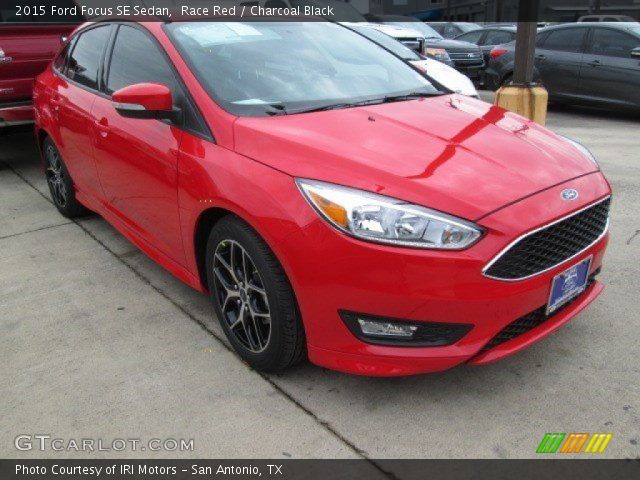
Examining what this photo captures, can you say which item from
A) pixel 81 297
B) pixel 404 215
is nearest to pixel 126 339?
pixel 81 297

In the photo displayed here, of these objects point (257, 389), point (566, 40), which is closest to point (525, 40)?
point (566, 40)

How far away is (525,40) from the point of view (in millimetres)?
A: 6258

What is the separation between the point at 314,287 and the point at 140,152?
144 centimetres

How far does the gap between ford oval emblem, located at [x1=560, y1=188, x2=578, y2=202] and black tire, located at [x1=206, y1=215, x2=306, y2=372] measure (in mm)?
1176

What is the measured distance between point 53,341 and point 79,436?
0.84 m

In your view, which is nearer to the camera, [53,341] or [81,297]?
[53,341]

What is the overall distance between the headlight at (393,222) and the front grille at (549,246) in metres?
0.15

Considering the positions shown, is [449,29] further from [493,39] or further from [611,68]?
[611,68]

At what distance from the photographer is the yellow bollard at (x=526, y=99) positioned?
20.6 feet

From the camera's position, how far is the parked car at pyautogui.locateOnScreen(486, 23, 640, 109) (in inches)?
343

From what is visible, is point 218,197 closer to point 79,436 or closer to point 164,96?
point 164,96

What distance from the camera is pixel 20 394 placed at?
2643 mm

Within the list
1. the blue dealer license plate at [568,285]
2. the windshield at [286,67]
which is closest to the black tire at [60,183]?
the windshield at [286,67]

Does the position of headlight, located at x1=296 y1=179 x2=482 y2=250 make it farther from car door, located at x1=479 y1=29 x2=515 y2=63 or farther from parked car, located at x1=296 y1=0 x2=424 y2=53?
car door, located at x1=479 y1=29 x2=515 y2=63
